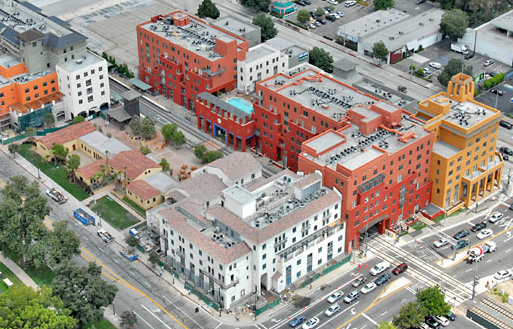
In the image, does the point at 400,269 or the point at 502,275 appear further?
the point at 400,269

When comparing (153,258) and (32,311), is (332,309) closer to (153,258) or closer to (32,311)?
(153,258)

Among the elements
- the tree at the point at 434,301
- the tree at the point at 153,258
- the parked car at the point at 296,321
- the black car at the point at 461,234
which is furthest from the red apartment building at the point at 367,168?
the tree at the point at 153,258

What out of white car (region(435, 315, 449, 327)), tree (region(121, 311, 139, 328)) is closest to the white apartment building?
tree (region(121, 311, 139, 328))

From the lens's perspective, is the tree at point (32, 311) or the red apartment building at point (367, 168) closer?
the tree at point (32, 311)

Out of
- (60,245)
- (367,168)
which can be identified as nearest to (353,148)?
(367,168)

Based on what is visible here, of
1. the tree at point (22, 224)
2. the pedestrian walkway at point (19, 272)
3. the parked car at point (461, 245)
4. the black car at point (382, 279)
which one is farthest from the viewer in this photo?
the parked car at point (461, 245)

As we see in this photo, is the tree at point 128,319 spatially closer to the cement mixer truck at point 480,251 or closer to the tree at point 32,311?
the tree at point 32,311

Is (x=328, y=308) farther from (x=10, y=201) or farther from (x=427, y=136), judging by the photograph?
(x=10, y=201)
